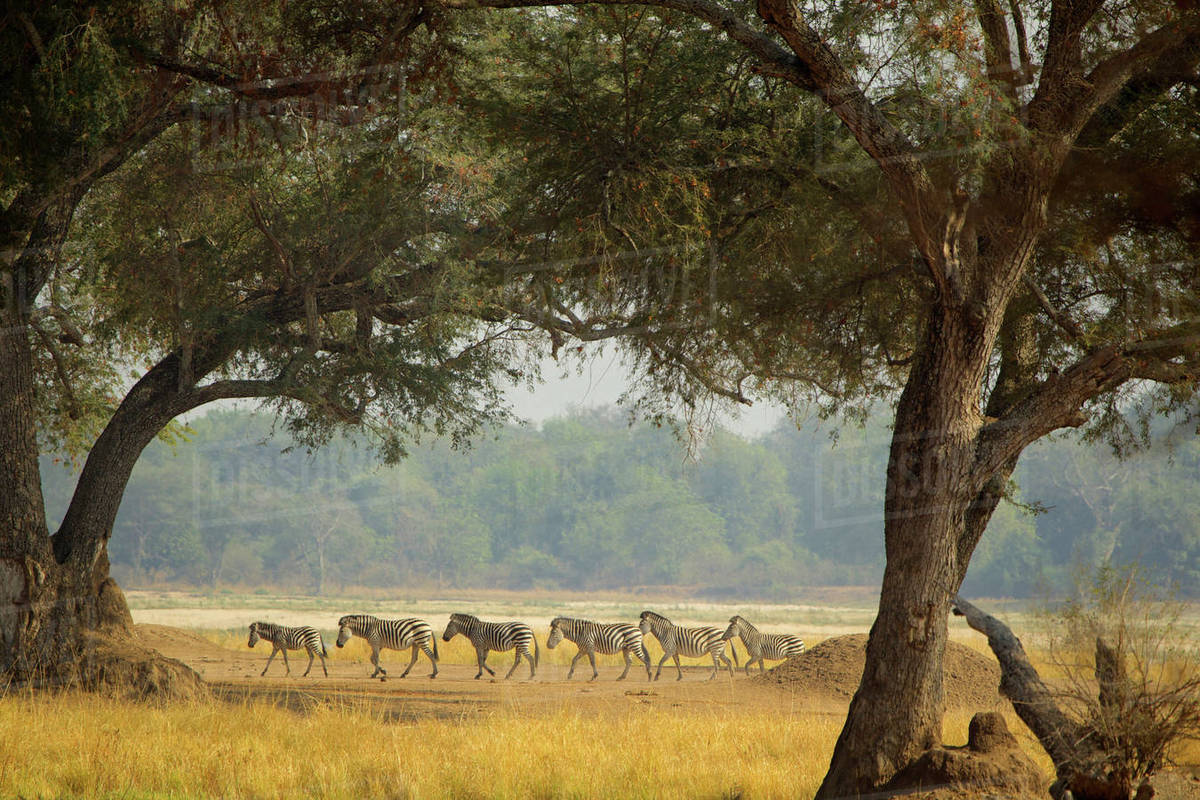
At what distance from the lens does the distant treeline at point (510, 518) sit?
8394 centimetres

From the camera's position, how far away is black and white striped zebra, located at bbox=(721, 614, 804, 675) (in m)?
21.5

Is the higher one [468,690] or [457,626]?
[457,626]

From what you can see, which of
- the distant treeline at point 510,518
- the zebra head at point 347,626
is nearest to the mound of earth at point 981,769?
the zebra head at point 347,626

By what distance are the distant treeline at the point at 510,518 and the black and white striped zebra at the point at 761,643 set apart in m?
56.7

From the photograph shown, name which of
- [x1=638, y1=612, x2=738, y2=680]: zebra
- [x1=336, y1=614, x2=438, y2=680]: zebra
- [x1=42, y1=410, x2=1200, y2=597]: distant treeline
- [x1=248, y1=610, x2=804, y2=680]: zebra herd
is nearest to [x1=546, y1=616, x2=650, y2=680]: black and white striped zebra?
[x1=248, y1=610, x2=804, y2=680]: zebra herd

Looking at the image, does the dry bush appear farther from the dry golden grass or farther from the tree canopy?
the dry golden grass

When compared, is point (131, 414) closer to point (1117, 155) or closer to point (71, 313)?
point (71, 313)

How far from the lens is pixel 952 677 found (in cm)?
1667

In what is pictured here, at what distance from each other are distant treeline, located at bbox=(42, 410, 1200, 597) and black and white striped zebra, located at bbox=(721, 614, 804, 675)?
186ft

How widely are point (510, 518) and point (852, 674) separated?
73837 mm

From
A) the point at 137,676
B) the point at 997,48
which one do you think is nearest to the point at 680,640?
the point at 137,676

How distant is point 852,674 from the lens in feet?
58.0

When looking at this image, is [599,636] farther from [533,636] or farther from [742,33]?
[742,33]

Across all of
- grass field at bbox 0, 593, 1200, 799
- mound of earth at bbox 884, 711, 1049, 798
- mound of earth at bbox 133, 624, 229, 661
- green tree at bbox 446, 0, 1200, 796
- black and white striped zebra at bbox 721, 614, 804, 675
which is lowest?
mound of earth at bbox 133, 624, 229, 661
